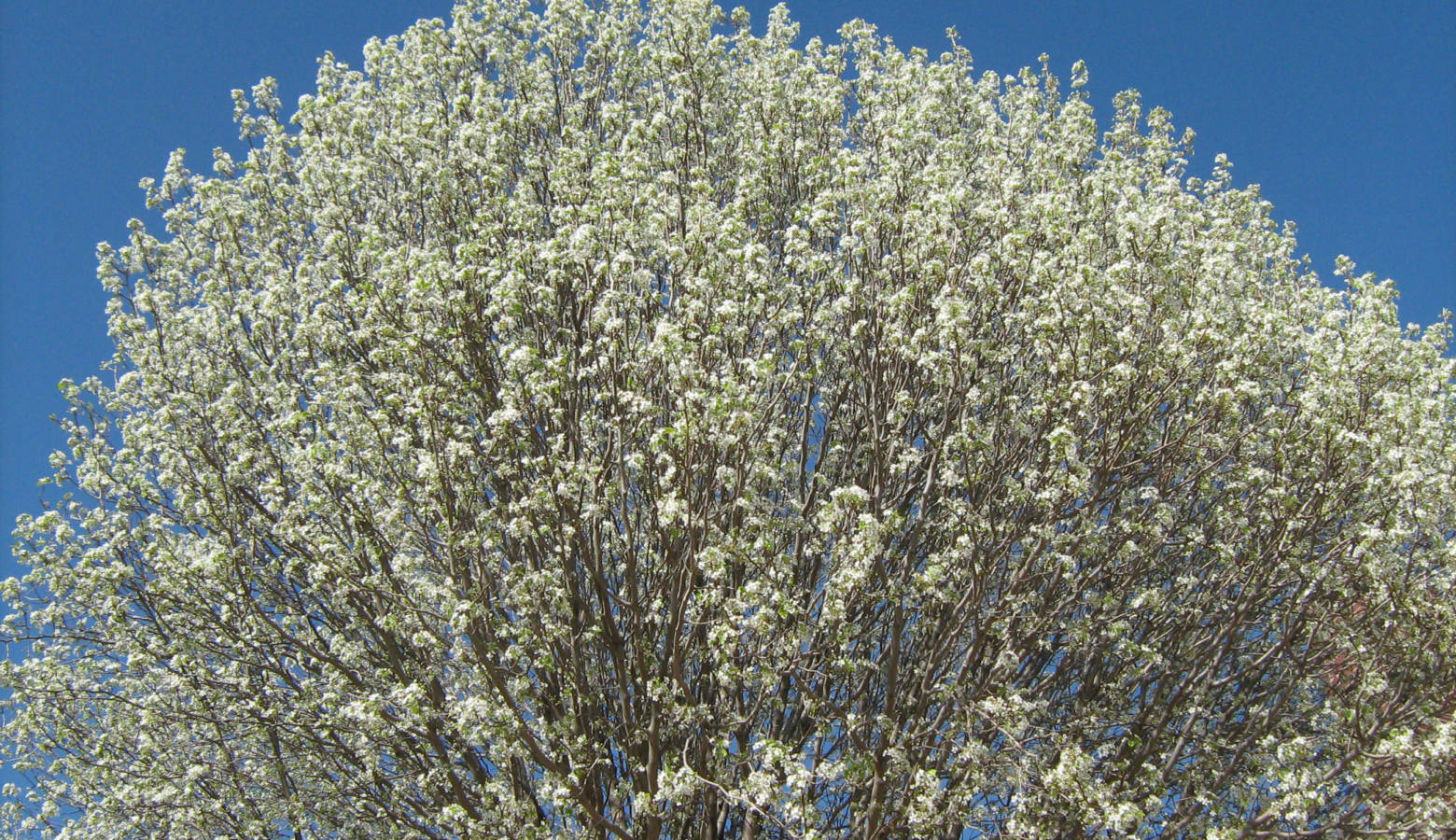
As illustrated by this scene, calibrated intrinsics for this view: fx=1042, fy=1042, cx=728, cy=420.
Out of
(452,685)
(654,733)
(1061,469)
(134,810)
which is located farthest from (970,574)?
(134,810)

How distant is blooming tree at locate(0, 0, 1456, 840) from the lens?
28.6ft

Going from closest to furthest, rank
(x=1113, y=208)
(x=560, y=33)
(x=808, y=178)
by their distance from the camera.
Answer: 1. (x=1113, y=208)
2. (x=808, y=178)
3. (x=560, y=33)

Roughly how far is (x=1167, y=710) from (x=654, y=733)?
4503 mm

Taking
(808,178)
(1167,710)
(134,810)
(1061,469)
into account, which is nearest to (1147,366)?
(1061,469)

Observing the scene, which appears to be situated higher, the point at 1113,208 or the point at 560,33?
the point at 560,33

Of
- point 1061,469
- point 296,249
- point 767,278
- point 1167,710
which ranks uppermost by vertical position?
point 296,249

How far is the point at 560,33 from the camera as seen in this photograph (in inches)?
531

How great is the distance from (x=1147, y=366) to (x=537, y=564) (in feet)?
19.8

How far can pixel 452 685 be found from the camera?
31.8ft

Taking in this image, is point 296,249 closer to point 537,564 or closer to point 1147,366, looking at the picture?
point 537,564

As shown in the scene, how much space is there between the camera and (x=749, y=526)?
9031mm

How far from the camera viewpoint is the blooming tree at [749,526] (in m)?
8.70

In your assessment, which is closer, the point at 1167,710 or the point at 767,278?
the point at 1167,710

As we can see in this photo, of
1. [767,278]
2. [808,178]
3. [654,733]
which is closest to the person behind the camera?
[654,733]
